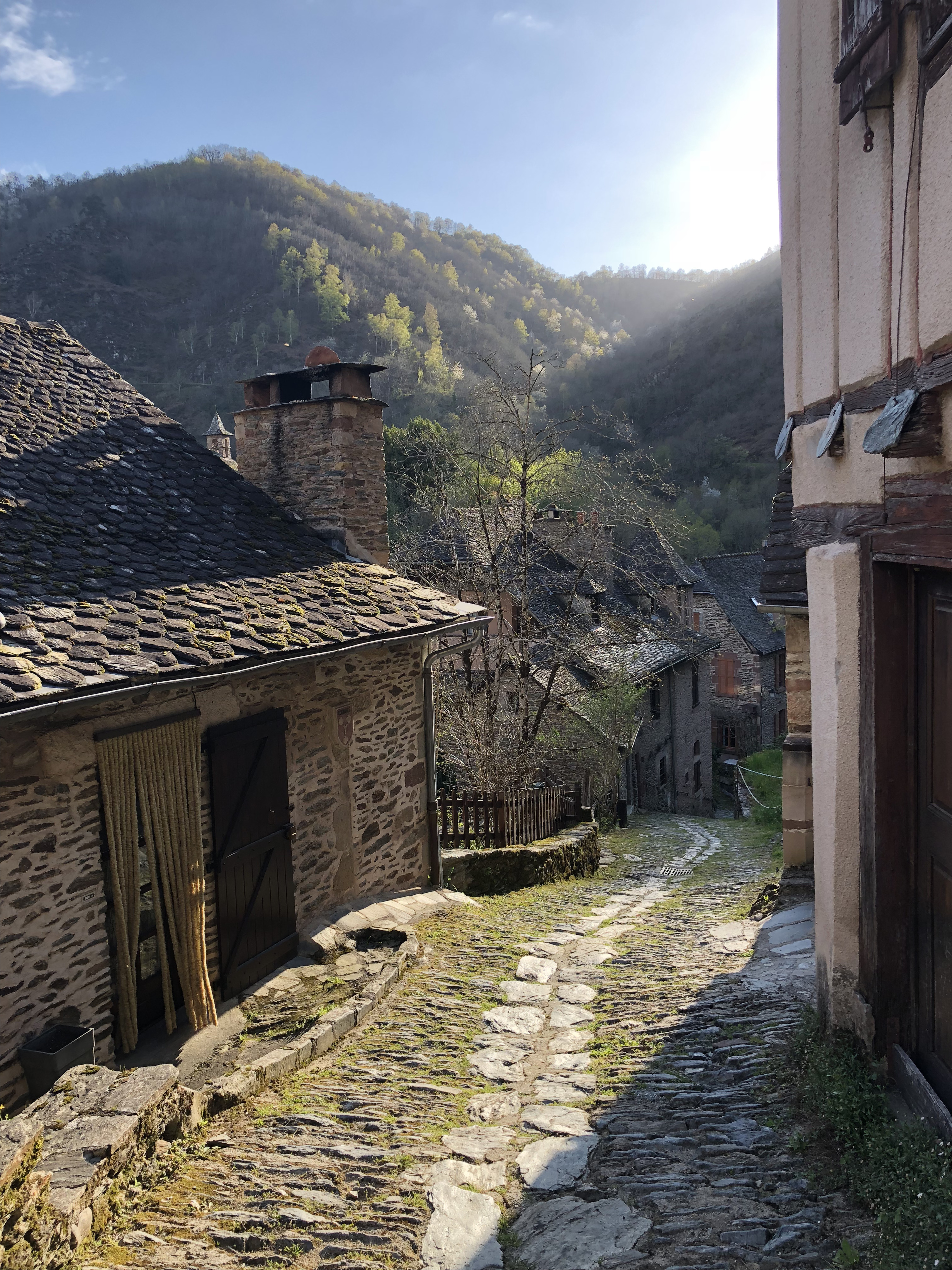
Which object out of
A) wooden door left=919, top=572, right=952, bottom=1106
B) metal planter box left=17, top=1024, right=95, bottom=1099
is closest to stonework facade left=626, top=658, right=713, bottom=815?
metal planter box left=17, top=1024, right=95, bottom=1099

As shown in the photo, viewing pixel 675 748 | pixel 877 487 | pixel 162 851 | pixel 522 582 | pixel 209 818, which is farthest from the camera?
pixel 675 748

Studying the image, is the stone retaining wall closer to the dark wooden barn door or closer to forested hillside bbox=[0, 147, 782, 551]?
the dark wooden barn door

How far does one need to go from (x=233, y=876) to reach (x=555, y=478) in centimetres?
1377

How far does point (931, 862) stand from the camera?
3.48 m

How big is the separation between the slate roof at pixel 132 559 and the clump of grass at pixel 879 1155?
13.8 ft

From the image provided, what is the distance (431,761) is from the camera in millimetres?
9148

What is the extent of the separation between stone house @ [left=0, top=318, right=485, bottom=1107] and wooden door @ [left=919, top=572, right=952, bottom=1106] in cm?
425

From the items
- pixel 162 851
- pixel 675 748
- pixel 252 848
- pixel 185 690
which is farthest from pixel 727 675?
pixel 162 851

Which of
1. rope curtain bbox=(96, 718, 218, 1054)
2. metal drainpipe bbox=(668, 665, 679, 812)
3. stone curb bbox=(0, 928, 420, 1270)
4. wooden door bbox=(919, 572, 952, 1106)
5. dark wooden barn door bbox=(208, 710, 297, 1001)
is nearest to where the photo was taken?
stone curb bbox=(0, 928, 420, 1270)

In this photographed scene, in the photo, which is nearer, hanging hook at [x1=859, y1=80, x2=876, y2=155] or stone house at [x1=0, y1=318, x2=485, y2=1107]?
hanging hook at [x1=859, y1=80, x2=876, y2=155]

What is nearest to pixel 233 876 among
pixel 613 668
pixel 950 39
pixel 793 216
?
pixel 793 216

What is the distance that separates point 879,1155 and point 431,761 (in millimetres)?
6343

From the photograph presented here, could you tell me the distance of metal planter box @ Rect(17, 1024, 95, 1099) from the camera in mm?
4809

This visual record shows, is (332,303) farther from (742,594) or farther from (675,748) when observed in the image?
(675,748)
